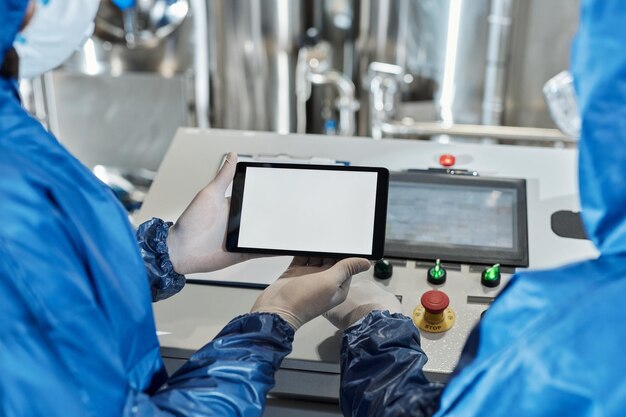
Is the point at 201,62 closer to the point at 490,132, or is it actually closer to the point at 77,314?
the point at 490,132

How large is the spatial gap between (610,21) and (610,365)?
10.1 inches

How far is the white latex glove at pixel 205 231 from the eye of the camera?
100 centimetres

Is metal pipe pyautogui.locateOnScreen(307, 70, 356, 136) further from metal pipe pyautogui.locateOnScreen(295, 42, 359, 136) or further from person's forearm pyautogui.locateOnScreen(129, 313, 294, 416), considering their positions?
person's forearm pyautogui.locateOnScreen(129, 313, 294, 416)

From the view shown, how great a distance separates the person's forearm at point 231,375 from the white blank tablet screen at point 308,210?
5.3 inches

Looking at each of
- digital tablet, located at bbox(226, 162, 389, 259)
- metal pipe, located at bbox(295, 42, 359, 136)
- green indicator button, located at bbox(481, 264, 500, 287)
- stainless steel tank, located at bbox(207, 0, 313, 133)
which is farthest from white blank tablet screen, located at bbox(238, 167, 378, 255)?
stainless steel tank, located at bbox(207, 0, 313, 133)

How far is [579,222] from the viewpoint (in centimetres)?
117

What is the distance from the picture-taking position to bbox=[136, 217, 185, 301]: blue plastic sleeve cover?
100cm

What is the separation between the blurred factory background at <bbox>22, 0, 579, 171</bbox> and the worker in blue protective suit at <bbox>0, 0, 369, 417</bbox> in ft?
3.61

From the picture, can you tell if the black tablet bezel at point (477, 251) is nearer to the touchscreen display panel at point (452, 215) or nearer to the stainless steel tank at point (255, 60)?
the touchscreen display panel at point (452, 215)

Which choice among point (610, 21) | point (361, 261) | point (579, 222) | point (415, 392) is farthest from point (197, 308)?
point (610, 21)

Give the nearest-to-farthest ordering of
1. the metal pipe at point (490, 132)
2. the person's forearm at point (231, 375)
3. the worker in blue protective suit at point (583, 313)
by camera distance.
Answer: the worker in blue protective suit at point (583, 313) → the person's forearm at point (231, 375) → the metal pipe at point (490, 132)

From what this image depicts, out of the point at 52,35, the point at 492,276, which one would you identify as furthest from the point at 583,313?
the point at 52,35

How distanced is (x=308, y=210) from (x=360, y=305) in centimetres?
14

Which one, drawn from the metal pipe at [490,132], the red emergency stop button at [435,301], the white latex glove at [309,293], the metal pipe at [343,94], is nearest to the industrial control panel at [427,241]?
the red emergency stop button at [435,301]
